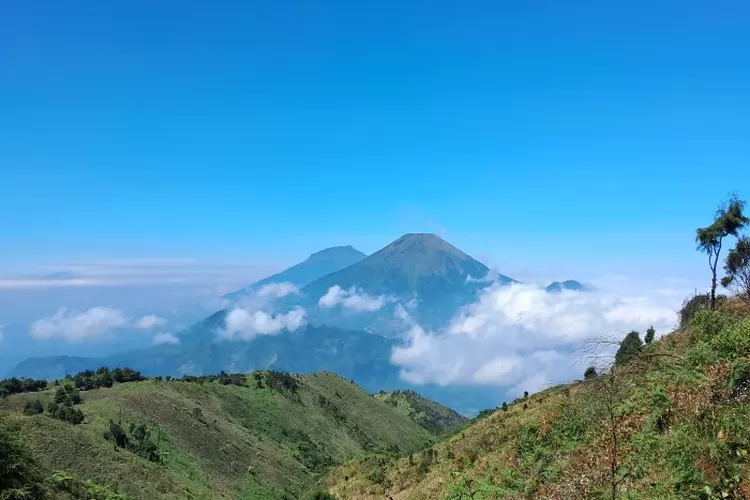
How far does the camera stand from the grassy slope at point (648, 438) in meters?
8.66

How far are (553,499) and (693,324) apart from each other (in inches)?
490

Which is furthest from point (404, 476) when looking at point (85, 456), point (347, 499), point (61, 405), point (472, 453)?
point (61, 405)

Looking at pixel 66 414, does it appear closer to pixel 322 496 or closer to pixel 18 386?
pixel 18 386

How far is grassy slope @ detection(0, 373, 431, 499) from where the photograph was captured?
36375mm

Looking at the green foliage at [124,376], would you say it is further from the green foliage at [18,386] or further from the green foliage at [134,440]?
the green foliage at [134,440]

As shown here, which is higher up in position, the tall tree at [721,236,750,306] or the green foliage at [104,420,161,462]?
the tall tree at [721,236,750,306]

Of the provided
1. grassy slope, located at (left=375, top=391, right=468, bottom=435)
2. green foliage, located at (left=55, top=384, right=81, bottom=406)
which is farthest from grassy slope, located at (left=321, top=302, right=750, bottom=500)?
grassy slope, located at (left=375, top=391, right=468, bottom=435)

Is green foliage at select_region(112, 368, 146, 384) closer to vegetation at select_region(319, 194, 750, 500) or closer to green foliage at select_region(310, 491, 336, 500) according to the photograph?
green foliage at select_region(310, 491, 336, 500)

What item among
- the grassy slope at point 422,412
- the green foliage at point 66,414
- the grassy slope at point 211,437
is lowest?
the grassy slope at point 422,412

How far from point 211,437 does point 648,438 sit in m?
61.0

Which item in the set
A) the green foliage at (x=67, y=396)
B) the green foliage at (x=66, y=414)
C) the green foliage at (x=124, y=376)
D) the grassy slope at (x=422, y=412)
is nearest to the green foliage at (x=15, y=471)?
the green foliage at (x=66, y=414)

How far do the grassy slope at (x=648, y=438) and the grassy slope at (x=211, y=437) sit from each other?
1577 centimetres

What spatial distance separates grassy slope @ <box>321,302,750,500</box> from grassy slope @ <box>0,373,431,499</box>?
15.8m

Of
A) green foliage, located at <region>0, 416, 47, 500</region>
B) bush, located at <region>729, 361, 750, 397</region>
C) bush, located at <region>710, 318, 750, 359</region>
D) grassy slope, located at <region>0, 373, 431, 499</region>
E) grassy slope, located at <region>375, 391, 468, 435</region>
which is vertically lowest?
grassy slope, located at <region>375, 391, 468, 435</region>
